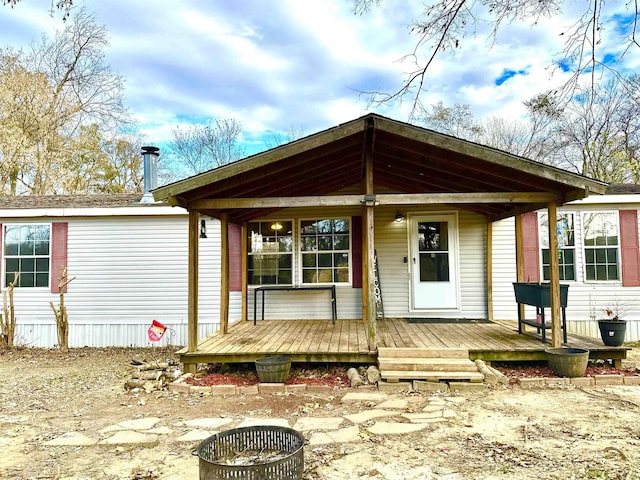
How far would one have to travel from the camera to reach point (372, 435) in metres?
3.60

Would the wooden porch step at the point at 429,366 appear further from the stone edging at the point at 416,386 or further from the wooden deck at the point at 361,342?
Result: the wooden deck at the point at 361,342

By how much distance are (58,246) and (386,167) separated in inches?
250

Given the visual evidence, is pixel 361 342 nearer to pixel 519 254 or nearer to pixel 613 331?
pixel 519 254

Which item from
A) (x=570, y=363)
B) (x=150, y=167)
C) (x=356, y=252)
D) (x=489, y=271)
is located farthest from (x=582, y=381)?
(x=150, y=167)

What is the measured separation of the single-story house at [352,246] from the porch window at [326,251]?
18 mm

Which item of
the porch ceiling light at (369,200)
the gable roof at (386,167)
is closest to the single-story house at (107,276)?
the gable roof at (386,167)

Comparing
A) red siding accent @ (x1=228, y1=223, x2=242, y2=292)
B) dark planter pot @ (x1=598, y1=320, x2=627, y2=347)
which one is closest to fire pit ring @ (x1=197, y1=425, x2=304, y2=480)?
dark planter pot @ (x1=598, y1=320, x2=627, y2=347)

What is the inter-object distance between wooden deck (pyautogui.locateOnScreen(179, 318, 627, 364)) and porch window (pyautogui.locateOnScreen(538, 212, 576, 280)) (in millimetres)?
1613

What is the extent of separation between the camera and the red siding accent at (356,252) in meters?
7.96

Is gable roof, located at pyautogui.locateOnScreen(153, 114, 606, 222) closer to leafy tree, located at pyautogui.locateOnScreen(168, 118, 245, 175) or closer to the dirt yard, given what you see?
the dirt yard

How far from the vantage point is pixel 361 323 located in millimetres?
7488

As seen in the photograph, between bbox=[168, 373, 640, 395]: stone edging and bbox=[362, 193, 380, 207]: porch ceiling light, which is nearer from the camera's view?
bbox=[168, 373, 640, 395]: stone edging

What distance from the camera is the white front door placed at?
7855 mm

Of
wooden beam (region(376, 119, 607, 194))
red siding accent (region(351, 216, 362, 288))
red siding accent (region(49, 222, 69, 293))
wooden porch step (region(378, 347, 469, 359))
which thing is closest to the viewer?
wooden beam (region(376, 119, 607, 194))
